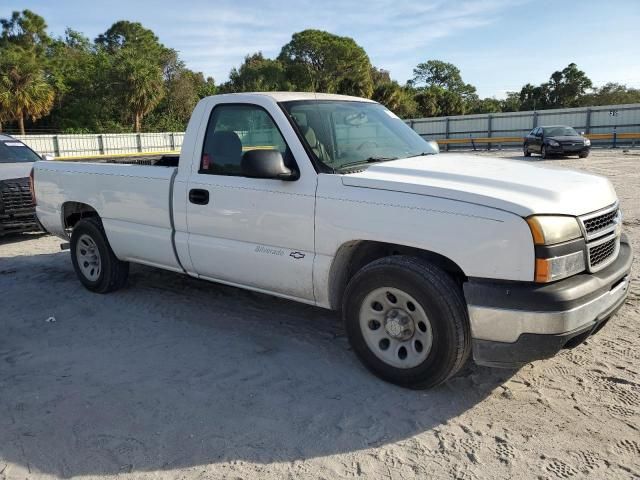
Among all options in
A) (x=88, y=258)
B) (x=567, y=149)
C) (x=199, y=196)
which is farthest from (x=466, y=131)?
(x=199, y=196)

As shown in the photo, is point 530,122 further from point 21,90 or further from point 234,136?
point 234,136

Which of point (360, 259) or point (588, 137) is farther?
point (588, 137)

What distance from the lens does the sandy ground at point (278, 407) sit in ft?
9.57

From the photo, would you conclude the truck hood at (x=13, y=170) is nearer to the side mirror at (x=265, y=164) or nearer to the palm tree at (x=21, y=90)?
the side mirror at (x=265, y=164)

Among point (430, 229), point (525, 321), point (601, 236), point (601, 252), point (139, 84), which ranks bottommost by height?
point (525, 321)

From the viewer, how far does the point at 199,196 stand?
15.0 feet

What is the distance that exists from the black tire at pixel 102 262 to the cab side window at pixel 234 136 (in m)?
1.75

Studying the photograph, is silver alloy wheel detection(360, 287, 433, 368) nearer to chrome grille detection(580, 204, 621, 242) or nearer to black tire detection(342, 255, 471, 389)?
black tire detection(342, 255, 471, 389)

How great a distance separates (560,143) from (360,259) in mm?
21112

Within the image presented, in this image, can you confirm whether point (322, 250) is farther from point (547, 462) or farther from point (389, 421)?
point (547, 462)

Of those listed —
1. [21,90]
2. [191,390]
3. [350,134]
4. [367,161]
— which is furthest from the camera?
[21,90]

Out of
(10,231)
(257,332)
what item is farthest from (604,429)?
(10,231)

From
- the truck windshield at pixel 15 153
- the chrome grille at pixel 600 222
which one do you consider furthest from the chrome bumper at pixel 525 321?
the truck windshield at pixel 15 153

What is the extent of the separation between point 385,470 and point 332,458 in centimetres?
29
